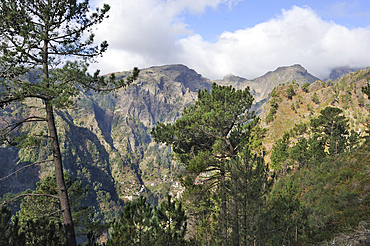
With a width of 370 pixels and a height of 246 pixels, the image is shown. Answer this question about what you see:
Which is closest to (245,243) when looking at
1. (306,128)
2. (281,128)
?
(306,128)

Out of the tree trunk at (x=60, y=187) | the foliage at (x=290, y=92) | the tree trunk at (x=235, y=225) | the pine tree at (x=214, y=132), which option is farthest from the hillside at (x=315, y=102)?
the tree trunk at (x=60, y=187)

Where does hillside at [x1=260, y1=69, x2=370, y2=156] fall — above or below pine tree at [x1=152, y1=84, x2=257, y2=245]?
above

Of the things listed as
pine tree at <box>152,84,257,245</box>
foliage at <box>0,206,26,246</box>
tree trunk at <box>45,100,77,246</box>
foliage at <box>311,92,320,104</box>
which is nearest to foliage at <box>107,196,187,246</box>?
tree trunk at <box>45,100,77,246</box>

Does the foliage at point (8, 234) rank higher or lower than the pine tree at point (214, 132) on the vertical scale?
lower

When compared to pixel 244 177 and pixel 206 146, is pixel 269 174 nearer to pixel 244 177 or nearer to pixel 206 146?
pixel 244 177

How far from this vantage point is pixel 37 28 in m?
5.71

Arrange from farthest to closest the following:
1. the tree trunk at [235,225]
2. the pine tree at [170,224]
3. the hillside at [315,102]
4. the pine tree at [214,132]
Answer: the hillside at [315,102], the pine tree at [214,132], the tree trunk at [235,225], the pine tree at [170,224]

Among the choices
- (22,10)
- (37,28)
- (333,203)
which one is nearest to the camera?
(22,10)

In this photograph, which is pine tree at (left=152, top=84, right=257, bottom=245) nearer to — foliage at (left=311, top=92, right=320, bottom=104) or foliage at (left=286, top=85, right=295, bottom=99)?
foliage at (left=311, top=92, right=320, bottom=104)

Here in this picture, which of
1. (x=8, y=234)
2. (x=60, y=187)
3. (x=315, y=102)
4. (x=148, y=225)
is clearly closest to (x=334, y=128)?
(x=315, y=102)

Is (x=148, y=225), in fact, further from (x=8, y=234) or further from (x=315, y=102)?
(x=315, y=102)

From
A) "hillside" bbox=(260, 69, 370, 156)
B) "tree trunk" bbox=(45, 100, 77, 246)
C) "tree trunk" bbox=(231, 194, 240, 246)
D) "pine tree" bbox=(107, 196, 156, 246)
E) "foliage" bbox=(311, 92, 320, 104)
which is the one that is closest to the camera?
Answer: "tree trunk" bbox=(45, 100, 77, 246)

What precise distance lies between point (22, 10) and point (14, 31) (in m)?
0.67

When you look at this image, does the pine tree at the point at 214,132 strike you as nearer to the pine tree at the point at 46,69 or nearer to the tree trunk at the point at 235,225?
the tree trunk at the point at 235,225
